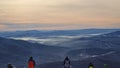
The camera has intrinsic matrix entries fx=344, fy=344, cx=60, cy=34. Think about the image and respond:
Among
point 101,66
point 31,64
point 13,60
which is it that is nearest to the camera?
point 31,64

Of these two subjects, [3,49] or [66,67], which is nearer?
[66,67]

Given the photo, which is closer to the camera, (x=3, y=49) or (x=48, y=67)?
(x=48, y=67)

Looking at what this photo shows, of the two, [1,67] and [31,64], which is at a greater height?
[31,64]

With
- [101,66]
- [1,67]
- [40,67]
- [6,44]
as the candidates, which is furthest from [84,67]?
[6,44]

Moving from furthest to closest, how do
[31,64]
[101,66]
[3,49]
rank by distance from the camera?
[3,49]
[101,66]
[31,64]

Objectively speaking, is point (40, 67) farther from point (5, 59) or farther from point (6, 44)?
point (6, 44)

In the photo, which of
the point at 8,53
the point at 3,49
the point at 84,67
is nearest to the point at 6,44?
the point at 3,49

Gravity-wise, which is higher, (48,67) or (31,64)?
(31,64)

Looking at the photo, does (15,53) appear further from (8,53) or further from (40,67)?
(40,67)

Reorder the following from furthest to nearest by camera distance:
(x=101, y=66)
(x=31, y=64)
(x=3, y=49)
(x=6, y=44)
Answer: (x=6, y=44) → (x=3, y=49) → (x=101, y=66) → (x=31, y=64)
